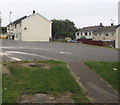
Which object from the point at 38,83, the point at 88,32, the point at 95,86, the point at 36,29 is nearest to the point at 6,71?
the point at 38,83

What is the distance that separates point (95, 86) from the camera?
A: 7457 mm

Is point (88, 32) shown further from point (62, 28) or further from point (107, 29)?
point (62, 28)

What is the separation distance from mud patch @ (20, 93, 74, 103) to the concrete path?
87 cm

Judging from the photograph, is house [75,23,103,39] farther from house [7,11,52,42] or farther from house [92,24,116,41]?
house [7,11,52,42]

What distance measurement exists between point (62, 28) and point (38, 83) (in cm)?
8169

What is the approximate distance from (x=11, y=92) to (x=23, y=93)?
0.37 metres

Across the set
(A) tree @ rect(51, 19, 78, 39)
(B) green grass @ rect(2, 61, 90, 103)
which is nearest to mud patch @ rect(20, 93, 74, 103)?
(B) green grass @ rect(2, 61, 90, 103)

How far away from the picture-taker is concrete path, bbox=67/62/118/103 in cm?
642

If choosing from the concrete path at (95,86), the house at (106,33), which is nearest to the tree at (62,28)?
the house at (106,33)

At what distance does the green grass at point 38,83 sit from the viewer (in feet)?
20.6

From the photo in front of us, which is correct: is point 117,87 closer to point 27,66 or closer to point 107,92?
point 107,92

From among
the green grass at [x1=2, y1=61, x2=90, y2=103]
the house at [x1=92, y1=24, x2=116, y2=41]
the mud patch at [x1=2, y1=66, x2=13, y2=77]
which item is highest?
the house at [x1=92, y1=24, x2=116, y2=41]

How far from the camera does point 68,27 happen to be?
9612 cm

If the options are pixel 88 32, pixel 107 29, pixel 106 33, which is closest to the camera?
pixel 106 33
